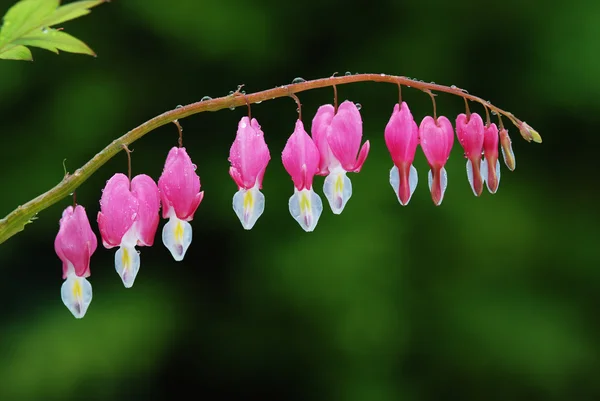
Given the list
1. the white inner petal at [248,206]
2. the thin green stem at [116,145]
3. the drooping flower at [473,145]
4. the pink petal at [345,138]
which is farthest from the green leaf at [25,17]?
the drooping flower at [473,145]

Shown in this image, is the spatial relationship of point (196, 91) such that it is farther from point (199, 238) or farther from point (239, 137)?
point (239, 137)

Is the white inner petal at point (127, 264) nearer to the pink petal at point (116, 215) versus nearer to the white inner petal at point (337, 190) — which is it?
the pink petal at point (116, 215)

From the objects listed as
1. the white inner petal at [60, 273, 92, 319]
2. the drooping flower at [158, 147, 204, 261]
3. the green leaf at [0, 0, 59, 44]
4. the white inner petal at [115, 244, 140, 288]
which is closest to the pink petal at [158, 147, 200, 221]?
the drooping flower at [158, 147, 204, 261]

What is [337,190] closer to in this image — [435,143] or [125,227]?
[435,143]

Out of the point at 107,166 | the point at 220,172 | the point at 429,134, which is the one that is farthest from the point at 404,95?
the point at 429,134

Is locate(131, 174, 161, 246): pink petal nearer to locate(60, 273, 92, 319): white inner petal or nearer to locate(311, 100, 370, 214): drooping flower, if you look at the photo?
locate(60, 273, 92, 319): white inner petal

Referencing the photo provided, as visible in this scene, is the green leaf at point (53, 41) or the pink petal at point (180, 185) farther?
the pink petal at point (180, 185)
